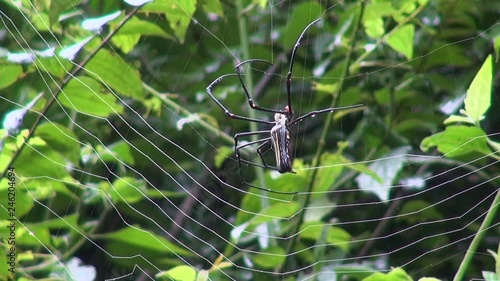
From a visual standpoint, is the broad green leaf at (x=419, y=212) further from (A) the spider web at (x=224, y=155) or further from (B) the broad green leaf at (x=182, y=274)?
(B) the broad green leaf at (x=182, y=274)

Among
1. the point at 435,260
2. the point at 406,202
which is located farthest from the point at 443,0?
the point at 435,260

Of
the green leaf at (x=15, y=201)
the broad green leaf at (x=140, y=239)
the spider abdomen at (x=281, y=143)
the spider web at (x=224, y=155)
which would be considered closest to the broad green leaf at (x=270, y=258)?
the spider web at (x=224, y=155)

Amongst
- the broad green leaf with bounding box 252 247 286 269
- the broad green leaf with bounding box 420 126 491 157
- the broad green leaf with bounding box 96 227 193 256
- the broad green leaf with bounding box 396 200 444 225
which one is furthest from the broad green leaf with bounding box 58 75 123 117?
the broad green leaf with bounding box 396 200 444 225

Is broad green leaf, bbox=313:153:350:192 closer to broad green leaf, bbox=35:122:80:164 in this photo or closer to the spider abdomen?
the spider abdomen

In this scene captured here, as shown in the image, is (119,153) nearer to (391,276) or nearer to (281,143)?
(281,143)

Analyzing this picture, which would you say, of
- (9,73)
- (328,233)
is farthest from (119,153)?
(328,233)
